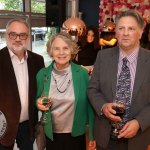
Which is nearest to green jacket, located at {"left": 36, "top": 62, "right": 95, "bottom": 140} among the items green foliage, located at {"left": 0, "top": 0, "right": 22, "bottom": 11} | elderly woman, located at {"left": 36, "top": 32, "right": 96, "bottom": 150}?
elderly woman, located at {"left": 36, "top": 32, "right": 96, "bottom": 150}

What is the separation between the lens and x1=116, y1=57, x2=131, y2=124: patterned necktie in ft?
5.69

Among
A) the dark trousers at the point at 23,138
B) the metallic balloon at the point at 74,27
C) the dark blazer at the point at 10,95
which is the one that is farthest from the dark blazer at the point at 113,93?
the metallic balloon at the point at 74,27

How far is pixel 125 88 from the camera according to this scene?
1.74 m

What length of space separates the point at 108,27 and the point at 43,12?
2.55 meters

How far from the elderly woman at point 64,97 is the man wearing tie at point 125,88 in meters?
0.16

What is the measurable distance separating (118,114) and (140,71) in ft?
1.01

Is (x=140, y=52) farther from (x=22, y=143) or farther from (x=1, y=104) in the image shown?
(x=22, y=143)

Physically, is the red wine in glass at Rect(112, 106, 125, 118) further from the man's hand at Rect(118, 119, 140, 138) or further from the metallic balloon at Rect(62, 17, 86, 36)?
the metallic balloon at Rect(62, 17, 86, 36)

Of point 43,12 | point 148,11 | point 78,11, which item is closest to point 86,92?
point 148,11

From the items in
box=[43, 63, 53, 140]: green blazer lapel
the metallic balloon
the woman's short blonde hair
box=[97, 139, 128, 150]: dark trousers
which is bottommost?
box=[97, 139, 128, 150]: dark trousers

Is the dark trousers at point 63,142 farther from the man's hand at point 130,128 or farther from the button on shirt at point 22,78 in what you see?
the man's hand at point 130,128

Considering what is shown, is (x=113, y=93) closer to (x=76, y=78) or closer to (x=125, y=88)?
(x=125, y=88)

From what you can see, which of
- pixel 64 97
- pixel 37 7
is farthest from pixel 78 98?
pixel 37 7

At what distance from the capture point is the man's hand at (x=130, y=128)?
1674mm
